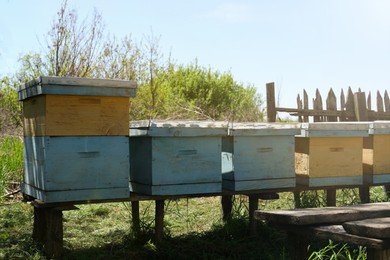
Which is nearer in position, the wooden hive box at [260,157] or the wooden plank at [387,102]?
the wooden hive box at [260,157]

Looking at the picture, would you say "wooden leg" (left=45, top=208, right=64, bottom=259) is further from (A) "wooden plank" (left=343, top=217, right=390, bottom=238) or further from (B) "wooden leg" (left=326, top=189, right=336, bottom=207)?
(B) "wooden leg" (left=326, top=189, right=336, bottom=207)

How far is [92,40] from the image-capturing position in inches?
478

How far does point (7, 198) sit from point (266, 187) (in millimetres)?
4125

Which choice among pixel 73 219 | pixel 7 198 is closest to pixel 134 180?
pixel 73 219

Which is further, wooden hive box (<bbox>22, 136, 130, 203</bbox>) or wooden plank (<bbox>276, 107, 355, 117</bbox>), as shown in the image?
wooden plank (<bbox>276, 107, 355, 117</bbox>)

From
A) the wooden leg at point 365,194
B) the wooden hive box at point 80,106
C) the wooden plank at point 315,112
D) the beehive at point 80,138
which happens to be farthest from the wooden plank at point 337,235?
the wooden plank at point 315,112

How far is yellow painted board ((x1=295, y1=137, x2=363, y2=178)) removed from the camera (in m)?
5.48

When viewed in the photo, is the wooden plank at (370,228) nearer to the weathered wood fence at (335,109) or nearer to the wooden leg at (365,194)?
the wooden leg at (365,194)

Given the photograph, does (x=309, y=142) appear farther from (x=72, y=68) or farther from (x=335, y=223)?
(x=72, y=68)

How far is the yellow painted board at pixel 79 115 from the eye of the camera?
14.1 ft

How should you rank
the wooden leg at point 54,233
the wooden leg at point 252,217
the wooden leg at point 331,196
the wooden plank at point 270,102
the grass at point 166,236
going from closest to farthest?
1. the wooden leg at point 54,233
2. the grass at point 166,236
3. the wooden leg at point 252,217
4. the wooden leg at point 331,196
5. the wooden plank at point 270,102

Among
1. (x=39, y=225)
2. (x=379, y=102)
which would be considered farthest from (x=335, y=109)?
(x=39, y=225)

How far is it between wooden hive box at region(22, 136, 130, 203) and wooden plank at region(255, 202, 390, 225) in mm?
1477

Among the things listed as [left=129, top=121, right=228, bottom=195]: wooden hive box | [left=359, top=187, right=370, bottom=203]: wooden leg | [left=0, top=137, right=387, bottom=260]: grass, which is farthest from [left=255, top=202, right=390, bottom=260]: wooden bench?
[left=359, top=187, right=370, bottom=203]: wooden leg
